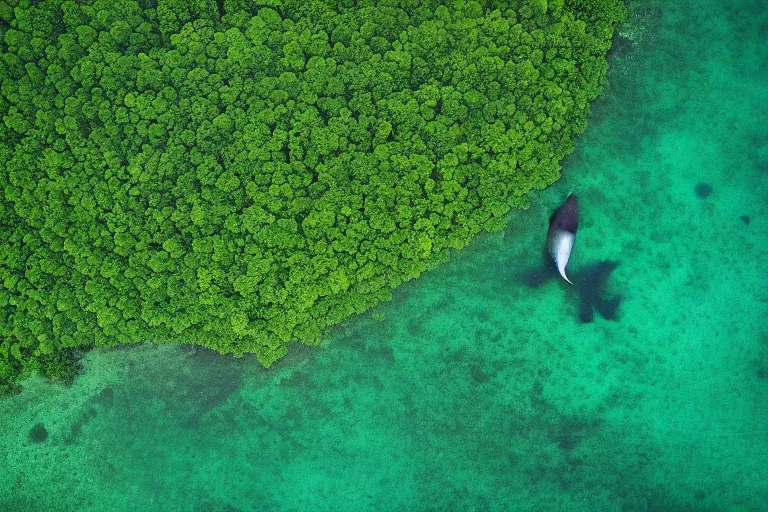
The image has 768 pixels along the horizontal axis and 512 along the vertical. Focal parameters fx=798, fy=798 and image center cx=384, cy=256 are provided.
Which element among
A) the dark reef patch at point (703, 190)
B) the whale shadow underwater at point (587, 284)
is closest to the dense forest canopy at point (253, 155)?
the whale shadow underwater at point (587, 284)

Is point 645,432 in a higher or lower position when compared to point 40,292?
lower

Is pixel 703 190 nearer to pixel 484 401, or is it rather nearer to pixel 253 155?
pixel 484 401

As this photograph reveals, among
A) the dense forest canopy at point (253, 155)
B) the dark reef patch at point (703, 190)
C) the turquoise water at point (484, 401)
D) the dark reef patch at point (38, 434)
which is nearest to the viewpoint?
the dense forest canopy at point (253, 155)

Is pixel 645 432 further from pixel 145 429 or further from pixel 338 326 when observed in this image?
pixel 145 429

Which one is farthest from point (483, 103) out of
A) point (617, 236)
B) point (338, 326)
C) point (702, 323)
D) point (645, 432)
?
point (645, 432)

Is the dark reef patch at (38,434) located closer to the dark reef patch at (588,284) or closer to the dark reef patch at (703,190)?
the dark reef patch at (588,284)
